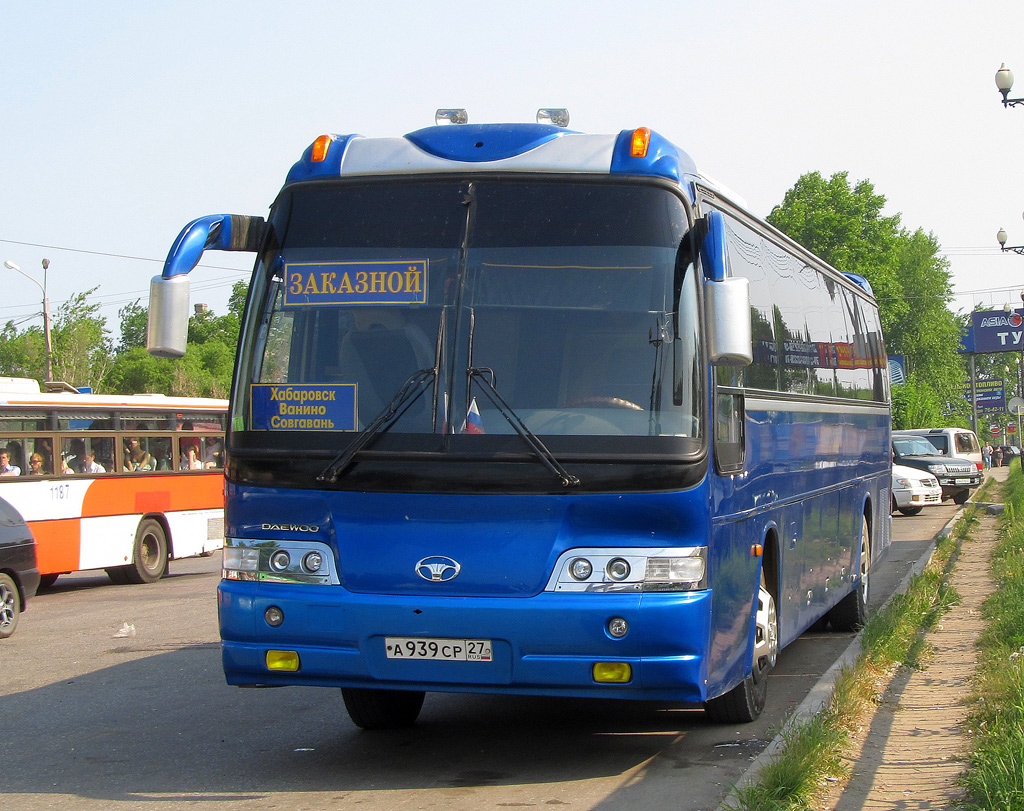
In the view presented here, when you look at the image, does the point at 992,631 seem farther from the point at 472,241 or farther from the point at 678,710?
the point at 472,241

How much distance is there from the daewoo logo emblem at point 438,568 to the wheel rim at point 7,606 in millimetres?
8364

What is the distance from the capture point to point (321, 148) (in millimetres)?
6789

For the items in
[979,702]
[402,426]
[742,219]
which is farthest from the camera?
[742,219]

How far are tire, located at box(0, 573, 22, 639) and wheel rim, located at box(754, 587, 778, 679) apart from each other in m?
8.30

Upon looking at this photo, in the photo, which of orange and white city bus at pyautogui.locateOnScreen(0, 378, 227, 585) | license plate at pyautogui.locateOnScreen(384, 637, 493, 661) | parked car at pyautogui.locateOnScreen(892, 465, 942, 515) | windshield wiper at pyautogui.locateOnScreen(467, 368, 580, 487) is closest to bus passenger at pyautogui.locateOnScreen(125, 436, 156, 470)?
orange and white city bus at pyautogui.locateOnScreen(0, 378, 227, 585)

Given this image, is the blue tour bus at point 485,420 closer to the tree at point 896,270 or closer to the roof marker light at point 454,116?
the roof marker light at point 454,116

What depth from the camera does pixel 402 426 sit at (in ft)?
20.2

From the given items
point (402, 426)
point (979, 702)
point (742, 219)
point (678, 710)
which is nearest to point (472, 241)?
point (402, 426)

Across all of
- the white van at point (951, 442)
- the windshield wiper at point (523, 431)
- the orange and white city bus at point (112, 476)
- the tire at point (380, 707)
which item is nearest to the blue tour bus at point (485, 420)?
the windshield wiper at point (523, 431)

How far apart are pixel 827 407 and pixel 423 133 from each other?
15.8 feet

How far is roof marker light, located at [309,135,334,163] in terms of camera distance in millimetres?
6754

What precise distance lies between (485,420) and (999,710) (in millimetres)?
3135

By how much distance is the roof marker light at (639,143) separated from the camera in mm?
6445

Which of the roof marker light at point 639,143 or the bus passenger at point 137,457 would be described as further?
the bus passenger at point 137,457
